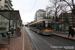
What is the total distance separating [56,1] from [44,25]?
446 inches

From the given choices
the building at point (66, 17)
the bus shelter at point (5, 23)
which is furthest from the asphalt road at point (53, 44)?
the building at point (66, 17)

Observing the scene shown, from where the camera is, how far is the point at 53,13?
72.1 feet

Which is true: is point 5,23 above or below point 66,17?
below

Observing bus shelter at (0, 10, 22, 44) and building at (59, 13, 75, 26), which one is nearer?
bus shelter at (0, 10, 22, 44)

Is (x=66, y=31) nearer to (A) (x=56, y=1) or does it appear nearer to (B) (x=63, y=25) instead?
(B) (x=63, y=25)

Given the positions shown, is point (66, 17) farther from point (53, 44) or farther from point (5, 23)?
point (5, 23)

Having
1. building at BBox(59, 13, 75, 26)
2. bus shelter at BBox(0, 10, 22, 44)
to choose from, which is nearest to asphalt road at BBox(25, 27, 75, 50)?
bus shelter at BBox(0, 10, 22, 44)

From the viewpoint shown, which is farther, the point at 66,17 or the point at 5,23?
the point at 66,17

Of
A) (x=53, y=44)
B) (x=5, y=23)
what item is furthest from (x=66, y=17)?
(x=5, y=23)

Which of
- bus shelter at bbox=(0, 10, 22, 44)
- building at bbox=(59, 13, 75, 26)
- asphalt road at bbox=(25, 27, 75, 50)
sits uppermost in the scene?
building at bbox=(59, 13, 75, 26)

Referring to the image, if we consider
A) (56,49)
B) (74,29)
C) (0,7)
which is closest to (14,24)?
(0,7)

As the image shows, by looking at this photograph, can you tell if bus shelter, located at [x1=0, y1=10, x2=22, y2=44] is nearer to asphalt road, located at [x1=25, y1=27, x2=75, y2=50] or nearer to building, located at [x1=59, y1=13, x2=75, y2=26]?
asphalt road, located at [x1=25, y1=27, x2=75, y2=50]

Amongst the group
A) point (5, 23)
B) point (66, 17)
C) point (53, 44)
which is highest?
point (66, 17)

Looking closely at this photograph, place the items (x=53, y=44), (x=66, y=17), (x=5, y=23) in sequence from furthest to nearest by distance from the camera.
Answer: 1. (x=66, y=17)
2. (x=5, y=23)
3. (x=53, y=44)
